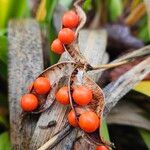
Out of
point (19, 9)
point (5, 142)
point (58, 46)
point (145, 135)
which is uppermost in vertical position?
point (19, 9)

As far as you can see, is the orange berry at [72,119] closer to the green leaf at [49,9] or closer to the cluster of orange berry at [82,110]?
the cluster of orange berry at [82,110]

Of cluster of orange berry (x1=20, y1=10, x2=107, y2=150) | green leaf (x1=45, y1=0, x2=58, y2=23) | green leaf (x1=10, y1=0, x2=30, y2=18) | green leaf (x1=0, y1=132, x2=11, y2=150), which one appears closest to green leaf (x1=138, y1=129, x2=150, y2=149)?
cluster of orange berry (x1=20, y1=10, x2=107, y2=150)

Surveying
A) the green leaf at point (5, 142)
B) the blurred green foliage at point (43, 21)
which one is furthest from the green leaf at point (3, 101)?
the green leaf at point (5, 142)

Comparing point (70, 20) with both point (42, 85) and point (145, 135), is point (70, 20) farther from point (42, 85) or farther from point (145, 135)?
point (145, 135)

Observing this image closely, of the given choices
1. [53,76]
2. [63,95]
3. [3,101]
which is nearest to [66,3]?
[3,101]

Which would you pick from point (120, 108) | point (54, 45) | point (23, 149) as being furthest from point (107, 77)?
point (23, 149)

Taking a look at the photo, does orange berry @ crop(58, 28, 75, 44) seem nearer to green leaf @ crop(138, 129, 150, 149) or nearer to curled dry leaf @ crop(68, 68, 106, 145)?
curled dry leaf @ crop(68, 68, 106, 145)
